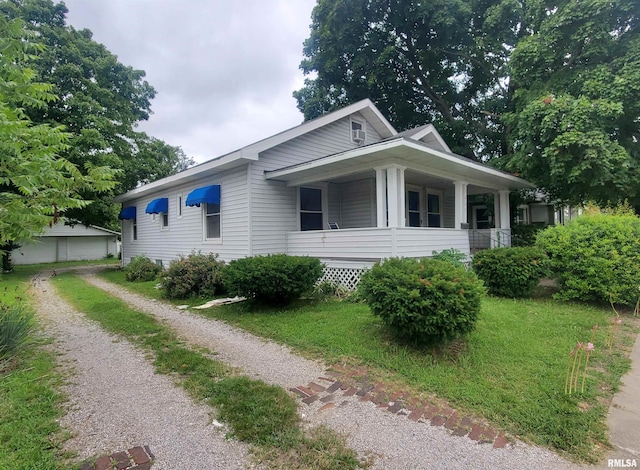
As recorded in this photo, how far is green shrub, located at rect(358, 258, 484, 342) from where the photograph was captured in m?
4.09

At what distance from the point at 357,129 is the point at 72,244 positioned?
30.4m

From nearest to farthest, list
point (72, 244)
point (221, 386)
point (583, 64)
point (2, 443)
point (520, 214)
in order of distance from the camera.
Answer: point (2, 443)
point (221, 386)
point (583, 64)
point (520, 214)
point (72, 244)

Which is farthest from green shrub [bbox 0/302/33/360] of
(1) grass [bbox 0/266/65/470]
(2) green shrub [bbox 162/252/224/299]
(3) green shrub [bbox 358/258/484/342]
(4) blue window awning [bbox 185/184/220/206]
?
(4) blue window awning [bbox 185/184/220/206]

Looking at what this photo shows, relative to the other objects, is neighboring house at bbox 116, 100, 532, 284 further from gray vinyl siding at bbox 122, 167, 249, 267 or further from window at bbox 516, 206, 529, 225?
window at bbox 516, 206, 529, 225

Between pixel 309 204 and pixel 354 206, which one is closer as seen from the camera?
pixel 309 204

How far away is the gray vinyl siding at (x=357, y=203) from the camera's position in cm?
1145

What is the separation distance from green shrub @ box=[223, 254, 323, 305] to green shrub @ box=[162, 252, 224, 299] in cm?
226

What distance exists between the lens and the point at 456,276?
173 inches

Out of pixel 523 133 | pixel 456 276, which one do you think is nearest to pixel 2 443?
pixel 456 276

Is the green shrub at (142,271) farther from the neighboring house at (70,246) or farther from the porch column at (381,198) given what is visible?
the neighboring house at (70,246)

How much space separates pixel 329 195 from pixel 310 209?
1072 mm

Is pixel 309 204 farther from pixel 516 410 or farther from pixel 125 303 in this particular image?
pixel 516 410

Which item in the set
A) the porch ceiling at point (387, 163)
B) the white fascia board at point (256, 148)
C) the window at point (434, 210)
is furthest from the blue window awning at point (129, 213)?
the window at point (434, 210)

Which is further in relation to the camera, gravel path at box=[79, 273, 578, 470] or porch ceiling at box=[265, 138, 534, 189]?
porch ceiling at box=[265, 138, 534, 189]
